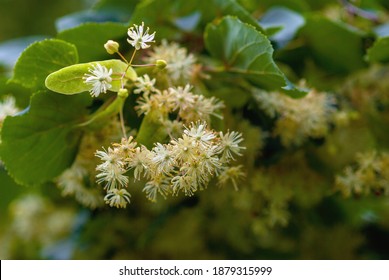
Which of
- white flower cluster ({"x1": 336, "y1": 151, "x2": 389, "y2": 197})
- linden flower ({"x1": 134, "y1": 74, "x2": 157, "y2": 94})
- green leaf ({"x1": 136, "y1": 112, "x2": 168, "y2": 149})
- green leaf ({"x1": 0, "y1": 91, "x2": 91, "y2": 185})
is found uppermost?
linden flower ({"x1": 134, "y1": 74, "x2": 157, "y2": 94})

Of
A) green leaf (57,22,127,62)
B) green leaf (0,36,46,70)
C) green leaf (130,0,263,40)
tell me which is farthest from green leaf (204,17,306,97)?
green leaf (0,36,46,70)

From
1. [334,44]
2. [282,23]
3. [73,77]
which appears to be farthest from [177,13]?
[73,77]

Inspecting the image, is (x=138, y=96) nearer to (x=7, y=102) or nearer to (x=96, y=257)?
(x=7, y=102)

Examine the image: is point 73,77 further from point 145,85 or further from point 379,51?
point 379,51

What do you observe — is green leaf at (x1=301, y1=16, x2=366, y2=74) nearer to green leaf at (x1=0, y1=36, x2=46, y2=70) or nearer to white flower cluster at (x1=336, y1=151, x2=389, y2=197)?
white flower cluster at (x1=336, y1=151, x2=389, y2=197)

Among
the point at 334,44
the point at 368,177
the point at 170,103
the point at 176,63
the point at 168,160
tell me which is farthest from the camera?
the point at 334,44

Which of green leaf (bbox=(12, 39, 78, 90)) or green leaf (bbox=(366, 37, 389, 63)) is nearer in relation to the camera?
green leaf (bbox=(12, 39, 78, 90))

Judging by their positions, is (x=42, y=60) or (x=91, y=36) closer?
(x=42, y=60)
